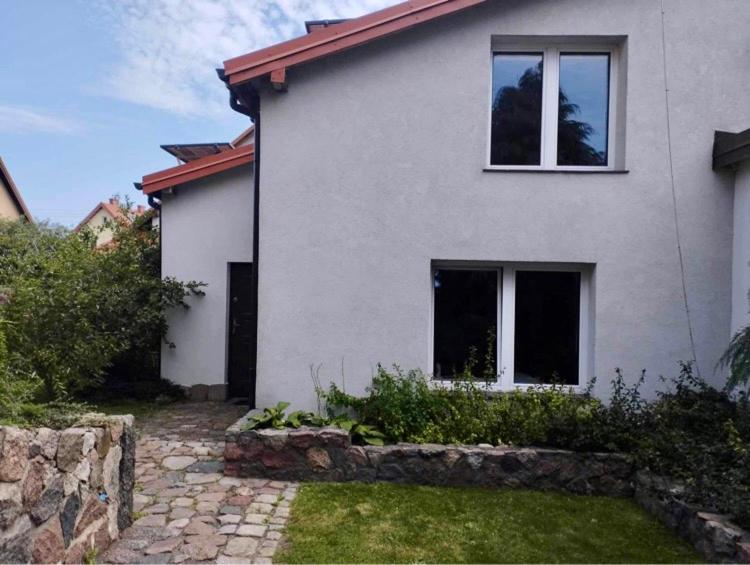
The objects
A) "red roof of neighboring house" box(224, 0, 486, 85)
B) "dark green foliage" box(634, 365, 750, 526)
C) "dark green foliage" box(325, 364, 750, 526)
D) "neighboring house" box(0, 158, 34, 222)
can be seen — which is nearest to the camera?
"dark green foliage" box(634, 365, 750, 526)

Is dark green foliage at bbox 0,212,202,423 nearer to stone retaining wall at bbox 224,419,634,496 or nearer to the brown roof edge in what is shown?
stone retaining wall at bbox 224,419,634,496

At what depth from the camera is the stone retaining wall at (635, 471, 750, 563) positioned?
3.66m

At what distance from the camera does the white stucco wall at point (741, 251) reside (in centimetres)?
564

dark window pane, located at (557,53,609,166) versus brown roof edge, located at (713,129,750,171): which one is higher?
dark window pane, located at (557,53,609,166)

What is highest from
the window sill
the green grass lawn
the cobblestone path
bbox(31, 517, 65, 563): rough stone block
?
the window sill

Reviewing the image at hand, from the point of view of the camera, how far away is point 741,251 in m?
5.75

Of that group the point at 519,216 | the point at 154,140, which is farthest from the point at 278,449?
the point at 154,140

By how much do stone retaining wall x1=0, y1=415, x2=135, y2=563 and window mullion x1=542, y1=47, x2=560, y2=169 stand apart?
527 centimetres

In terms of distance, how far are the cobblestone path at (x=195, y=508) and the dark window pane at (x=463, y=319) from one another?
7.67ft

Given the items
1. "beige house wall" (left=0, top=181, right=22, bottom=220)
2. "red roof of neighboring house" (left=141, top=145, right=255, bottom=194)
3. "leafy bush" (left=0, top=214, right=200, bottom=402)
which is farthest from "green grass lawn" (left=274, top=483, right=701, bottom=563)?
"beige house wall" (left=0, top=181, right=22, bottom=220)

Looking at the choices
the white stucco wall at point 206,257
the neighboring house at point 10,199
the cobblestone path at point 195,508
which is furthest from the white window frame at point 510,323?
the neighboring house at point 10,199

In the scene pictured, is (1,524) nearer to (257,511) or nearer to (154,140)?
(257,511)

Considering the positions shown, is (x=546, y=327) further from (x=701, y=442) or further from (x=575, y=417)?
(x=701, y=442)

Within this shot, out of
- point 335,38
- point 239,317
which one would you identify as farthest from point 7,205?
point 335,38
